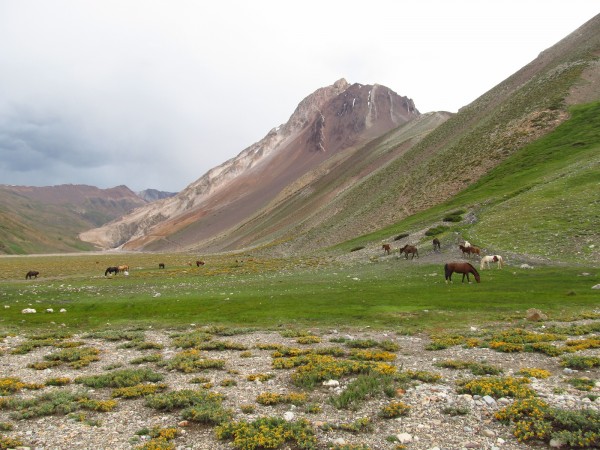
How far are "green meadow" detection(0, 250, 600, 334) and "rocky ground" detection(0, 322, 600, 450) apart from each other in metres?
7.40

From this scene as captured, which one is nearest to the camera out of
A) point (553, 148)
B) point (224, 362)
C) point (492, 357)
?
point (492, 357)

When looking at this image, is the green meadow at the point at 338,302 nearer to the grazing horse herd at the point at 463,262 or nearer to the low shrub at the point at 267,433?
the grazing horse herd at the point at 463,262

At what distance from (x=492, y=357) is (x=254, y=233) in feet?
531

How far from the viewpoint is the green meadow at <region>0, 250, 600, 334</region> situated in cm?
2505

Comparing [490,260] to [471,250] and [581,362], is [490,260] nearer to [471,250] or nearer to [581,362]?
[471,250]

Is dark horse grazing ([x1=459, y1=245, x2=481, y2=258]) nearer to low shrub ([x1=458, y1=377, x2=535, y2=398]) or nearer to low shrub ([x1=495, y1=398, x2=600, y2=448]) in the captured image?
low shrub ([x1=458, y1=377, x2=535, y2=398])

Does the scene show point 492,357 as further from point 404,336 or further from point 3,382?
point 3,382

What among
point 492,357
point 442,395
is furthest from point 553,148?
point 442,395

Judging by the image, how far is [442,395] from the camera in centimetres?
1269

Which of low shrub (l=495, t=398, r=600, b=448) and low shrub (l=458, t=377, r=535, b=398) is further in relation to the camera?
low shrub (l=458, t=377, r=535, b=398)

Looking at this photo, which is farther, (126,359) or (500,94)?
(500,94)

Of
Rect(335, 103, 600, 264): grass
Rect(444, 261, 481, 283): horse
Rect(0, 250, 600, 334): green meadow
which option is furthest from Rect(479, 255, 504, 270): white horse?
Rect(444, 261, 481, 283): horse

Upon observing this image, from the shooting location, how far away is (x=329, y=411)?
1235 cm

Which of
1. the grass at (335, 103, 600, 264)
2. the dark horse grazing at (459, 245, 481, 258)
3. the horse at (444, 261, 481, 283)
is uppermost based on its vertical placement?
the grass at (335, 103, 600, 264)
